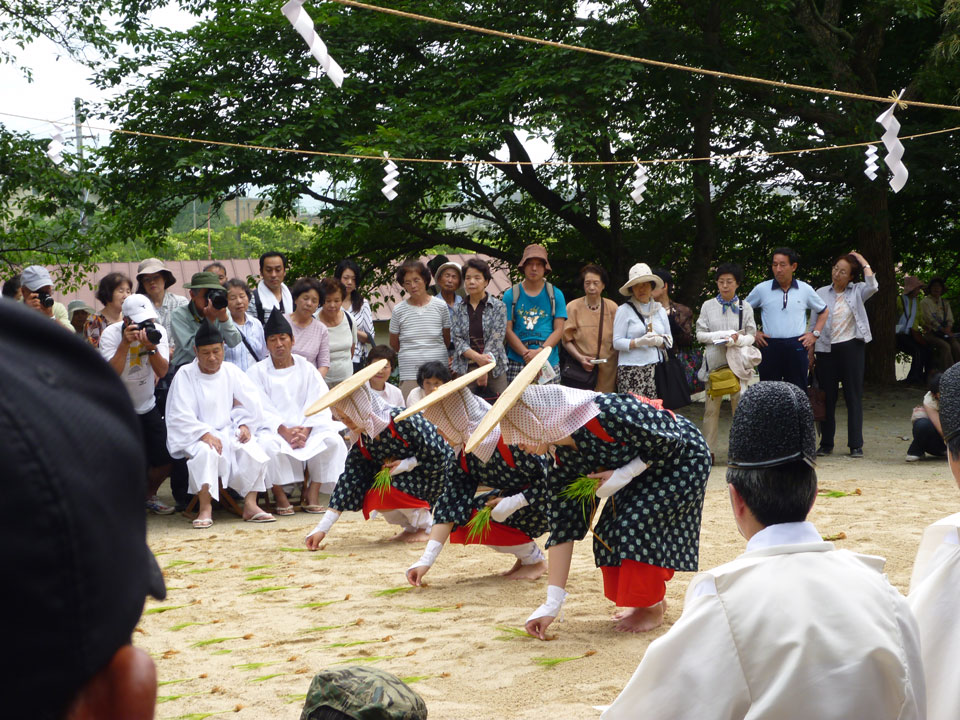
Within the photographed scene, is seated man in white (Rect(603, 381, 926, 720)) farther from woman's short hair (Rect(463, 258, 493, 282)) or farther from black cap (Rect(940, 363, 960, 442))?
woman's short hair (Rect(463, 258, 493, 282))

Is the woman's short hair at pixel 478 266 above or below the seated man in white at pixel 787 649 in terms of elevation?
above

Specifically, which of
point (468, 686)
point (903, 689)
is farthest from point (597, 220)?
point (903, 689)

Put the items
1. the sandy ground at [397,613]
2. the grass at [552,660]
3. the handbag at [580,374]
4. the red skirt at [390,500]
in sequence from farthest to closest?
the handbag at [580,374] → the red skirt at [390,500] → the grass at [552,660] → the sandy ground at [397,613]

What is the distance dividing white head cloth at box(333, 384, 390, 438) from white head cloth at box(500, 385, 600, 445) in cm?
179

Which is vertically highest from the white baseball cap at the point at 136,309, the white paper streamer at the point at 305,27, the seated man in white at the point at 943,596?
the white paper streamer at the point at 305,27

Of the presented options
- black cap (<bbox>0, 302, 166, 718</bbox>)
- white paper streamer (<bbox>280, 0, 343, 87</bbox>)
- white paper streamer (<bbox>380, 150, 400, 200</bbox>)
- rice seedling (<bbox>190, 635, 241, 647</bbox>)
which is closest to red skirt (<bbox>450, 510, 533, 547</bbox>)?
rice seedling (<bbox>190, 635, 241, 647</bbox>)

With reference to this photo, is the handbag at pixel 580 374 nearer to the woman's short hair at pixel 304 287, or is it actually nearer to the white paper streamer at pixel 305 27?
the woman's short hair at pixel 304 287

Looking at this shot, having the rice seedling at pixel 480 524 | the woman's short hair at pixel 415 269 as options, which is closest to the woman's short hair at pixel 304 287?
the woman's short hair at pixel 415 269

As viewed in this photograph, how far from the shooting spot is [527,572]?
5695mm

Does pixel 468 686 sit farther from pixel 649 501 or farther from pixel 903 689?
pixel 903 689

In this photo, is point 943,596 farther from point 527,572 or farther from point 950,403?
point 527,572

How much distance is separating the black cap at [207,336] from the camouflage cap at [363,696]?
5.56 metres

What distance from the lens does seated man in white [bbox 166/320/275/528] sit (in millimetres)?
7324

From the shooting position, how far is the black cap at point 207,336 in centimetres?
745
